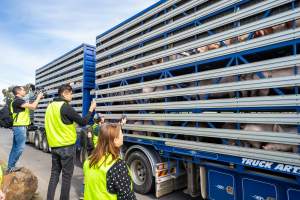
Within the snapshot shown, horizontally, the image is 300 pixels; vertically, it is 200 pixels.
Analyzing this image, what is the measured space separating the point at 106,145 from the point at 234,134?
185 centimetres

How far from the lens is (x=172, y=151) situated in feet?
13.9

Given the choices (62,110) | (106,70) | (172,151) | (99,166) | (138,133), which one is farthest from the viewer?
(106,70)

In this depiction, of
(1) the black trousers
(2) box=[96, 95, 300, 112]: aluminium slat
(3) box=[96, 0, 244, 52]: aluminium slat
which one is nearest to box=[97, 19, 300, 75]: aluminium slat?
(3) box=[96, 0, 244, 52]: aluminium slat

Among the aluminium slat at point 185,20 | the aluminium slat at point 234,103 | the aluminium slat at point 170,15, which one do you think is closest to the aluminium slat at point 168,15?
the aluminium slat at point 170,15

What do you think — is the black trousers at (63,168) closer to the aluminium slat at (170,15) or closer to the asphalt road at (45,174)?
the asphalt road at (45,174)

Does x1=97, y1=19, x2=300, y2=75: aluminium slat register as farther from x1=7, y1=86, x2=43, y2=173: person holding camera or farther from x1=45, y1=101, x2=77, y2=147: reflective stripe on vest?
x1=7, y1=86, x2=43, y2=173: person holding camera

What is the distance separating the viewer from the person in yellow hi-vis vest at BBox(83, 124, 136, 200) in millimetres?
1876

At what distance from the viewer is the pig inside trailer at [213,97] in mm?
2803

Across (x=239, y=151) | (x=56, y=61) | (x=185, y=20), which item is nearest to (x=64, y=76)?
(x=56, y=61)

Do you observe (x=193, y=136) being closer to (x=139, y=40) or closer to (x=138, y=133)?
(x=138, y=133)

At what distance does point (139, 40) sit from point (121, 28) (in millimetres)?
837

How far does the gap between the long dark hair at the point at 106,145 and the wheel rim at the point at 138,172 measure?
9.47 feet

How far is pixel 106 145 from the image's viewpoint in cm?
206

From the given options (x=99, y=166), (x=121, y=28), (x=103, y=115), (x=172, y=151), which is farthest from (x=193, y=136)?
(x=121, y=28)
